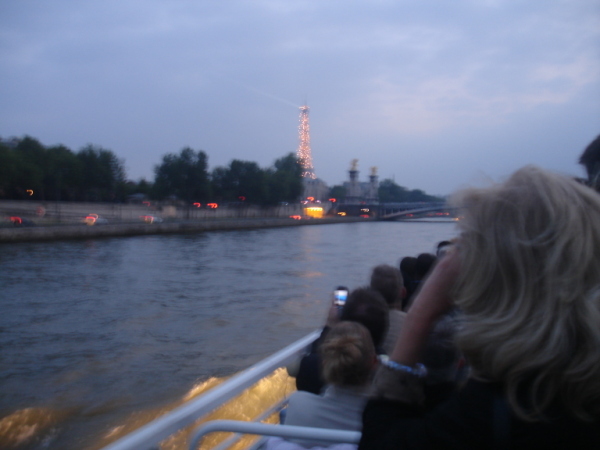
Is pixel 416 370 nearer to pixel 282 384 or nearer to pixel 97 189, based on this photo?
pixel 282 384

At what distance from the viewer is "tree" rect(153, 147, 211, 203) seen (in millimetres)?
42625

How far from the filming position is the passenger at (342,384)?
3.93ft

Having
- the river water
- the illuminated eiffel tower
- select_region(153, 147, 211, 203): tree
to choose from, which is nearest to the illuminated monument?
the illuminated eiffel tower

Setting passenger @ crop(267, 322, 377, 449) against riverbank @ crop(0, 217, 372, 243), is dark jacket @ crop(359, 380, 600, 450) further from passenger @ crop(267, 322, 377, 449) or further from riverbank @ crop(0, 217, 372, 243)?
riverbank @ crop(0, 217, 372, 243)

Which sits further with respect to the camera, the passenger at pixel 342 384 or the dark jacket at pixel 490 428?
the passenger at pixel 342 384

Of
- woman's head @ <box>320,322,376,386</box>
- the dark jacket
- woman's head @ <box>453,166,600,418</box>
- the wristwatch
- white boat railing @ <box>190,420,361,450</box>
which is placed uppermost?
woman's head @ <box>453,166,600,418</box>

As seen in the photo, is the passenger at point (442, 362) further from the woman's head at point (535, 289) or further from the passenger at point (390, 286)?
the passenger at point (390, 286)

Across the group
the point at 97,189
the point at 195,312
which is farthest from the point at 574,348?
the point at 97,189

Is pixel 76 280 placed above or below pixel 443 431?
below

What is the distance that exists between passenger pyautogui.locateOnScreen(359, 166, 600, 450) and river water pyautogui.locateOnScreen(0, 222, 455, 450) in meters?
0.42

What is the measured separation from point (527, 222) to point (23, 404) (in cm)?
524

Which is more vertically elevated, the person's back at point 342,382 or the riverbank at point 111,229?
the person's back at point 342,382

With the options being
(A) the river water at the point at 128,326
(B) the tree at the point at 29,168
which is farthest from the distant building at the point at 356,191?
(A) the river water at the point at 128,326

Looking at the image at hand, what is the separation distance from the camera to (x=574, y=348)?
61 centimetres
